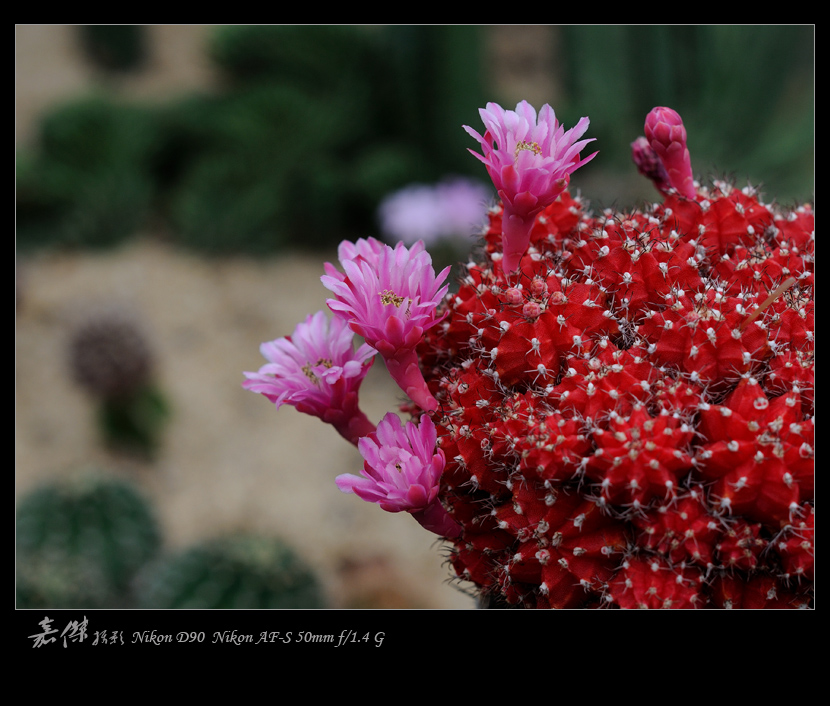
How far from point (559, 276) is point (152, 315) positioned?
11.7ft

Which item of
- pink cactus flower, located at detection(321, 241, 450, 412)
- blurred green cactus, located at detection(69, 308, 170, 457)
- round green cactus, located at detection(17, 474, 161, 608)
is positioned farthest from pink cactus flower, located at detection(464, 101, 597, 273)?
blurred green cactus, located at detection(69, 308, 170, 457)

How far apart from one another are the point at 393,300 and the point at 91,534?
1788 mm

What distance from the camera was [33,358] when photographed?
12.0ft

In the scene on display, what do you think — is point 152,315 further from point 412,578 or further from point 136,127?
point 412,578

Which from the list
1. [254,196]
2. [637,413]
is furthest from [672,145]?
[254,196]

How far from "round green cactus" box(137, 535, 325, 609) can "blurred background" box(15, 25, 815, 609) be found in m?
0.44

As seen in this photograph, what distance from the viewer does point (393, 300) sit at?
748 mm

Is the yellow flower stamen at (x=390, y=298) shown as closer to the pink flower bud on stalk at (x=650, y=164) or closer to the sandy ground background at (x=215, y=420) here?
the pink flower bud on stalk at (x=650, y=164)

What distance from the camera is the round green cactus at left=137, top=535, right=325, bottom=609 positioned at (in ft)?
5.88

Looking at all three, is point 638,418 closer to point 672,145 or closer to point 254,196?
point 672,145

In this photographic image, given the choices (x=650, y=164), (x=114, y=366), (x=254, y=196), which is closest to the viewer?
(x=650, y=164)

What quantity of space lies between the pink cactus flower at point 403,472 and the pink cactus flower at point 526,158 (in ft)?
0.78
